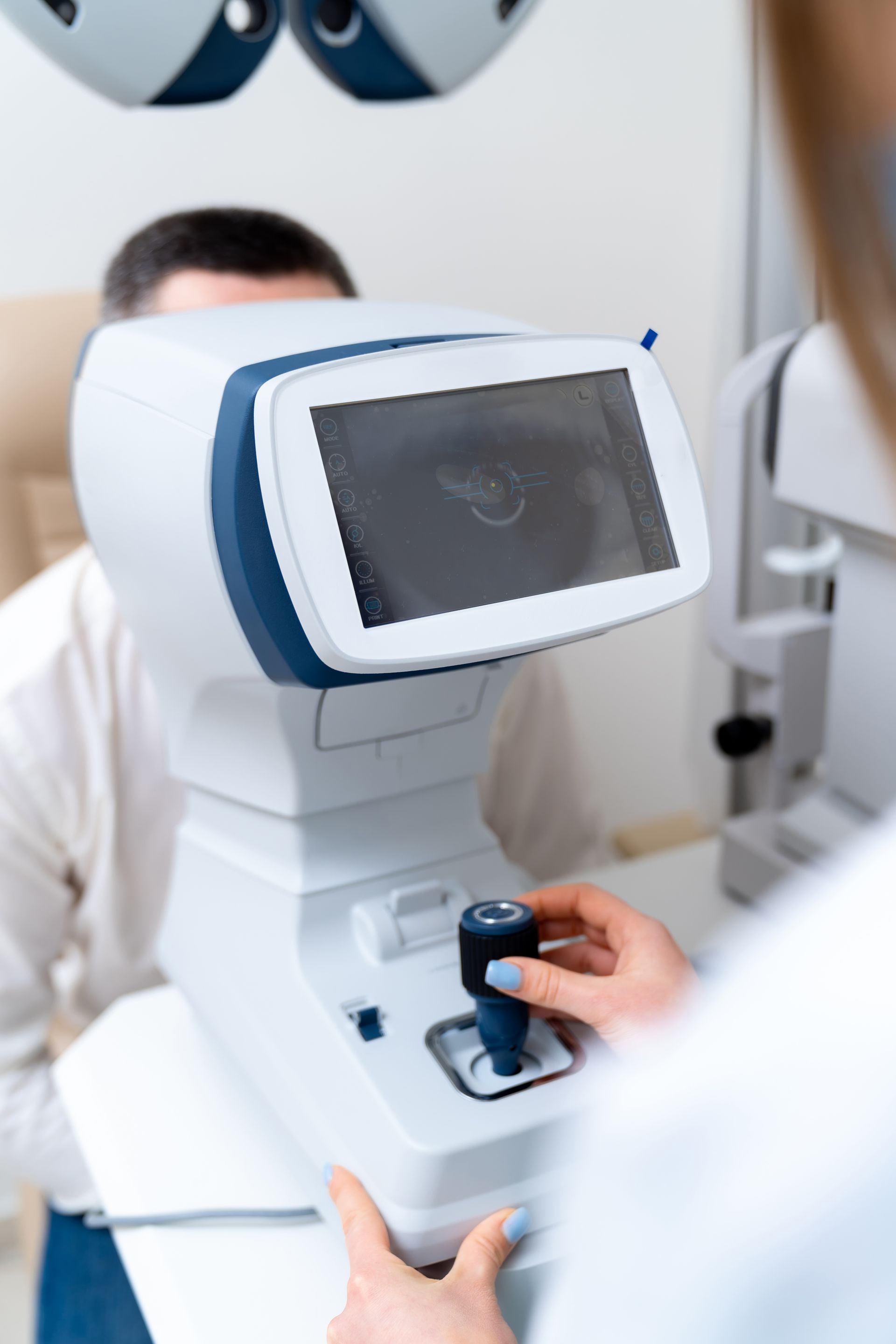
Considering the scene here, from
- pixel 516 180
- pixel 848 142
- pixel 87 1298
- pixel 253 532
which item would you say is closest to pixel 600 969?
pixel 253 532

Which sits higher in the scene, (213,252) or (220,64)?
(220,64)

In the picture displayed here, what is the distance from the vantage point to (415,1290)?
515 millimetres

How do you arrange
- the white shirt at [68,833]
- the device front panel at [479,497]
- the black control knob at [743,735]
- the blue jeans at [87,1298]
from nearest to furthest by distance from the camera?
the device front panel at [479,497]
the blue jeans at [87,1298]
the white shirt at [68,833]
the black control knob at [743,735]

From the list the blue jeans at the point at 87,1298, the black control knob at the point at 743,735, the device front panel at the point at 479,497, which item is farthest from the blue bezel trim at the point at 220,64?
the blue jeans at the point at 87,1298

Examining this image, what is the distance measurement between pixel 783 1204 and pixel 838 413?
70 cm

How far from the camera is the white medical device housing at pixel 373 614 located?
0.50 metres

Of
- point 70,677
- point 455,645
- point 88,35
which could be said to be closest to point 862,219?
point 455,645

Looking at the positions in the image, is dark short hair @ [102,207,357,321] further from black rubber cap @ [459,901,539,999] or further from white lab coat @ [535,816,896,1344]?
white lab coat @ [535,816,896,1344]

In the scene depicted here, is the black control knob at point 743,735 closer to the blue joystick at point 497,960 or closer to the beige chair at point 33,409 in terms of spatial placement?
the blue joystick at point 497,960

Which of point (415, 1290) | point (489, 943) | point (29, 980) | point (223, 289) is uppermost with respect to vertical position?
point (223, 289)

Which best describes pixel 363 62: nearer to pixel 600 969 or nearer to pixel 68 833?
pixel 600 969

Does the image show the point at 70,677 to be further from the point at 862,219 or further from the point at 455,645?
A: the point at 862,219

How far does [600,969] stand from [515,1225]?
0.55 feet

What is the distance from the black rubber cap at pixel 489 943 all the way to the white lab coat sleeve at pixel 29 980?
628mm
